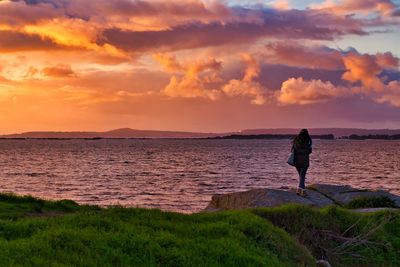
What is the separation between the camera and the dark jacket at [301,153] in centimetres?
1761

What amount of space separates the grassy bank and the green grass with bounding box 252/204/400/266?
3 cm

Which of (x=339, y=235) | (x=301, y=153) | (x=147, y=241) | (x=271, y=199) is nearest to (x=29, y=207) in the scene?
(x=147, y=241)

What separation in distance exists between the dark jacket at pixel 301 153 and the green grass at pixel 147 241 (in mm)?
8406

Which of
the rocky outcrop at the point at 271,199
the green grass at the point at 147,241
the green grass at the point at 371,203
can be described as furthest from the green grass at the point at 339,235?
the green grass at the point at 371,203

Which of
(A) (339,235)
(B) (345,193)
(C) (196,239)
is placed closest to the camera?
(C) (196,239)

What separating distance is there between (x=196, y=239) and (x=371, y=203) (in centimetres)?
1252

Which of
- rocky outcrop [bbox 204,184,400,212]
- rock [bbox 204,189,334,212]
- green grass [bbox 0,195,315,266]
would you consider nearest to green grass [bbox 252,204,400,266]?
green grass [bbox 0,195,315,266]

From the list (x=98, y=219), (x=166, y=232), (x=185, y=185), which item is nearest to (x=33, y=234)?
(x=98, y=219)

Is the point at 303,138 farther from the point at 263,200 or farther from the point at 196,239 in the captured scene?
the point at 196,239

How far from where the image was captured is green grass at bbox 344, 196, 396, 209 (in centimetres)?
1722

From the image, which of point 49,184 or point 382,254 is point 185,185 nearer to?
point 49,184

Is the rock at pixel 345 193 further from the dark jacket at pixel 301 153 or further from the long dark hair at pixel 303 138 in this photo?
the long dark hair at pixel 303 138

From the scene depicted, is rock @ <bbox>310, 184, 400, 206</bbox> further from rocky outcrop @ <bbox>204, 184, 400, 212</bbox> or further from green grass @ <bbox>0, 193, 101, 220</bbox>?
green grass @ <bbox>0, 193, 101, 220</bbox>

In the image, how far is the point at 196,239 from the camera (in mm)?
8055
